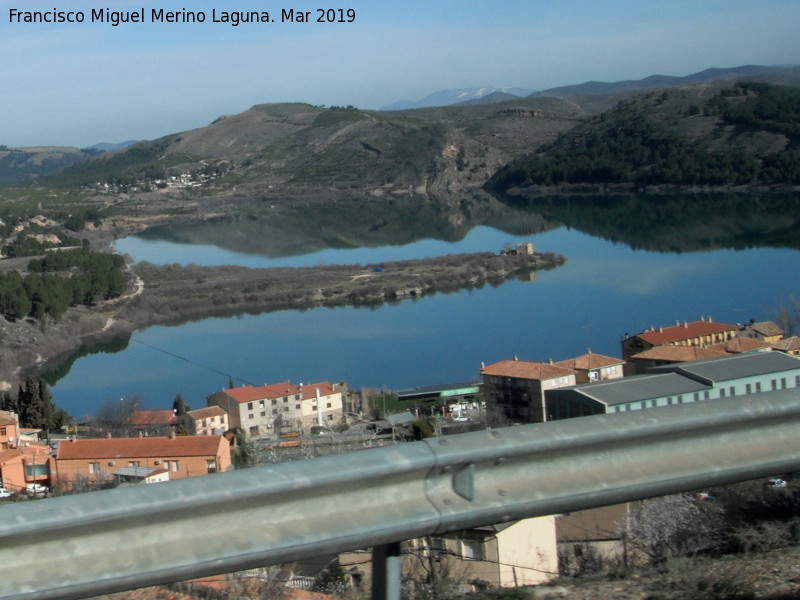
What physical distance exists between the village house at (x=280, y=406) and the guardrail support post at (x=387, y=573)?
653 centimetres

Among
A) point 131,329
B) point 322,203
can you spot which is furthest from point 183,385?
point 322,203

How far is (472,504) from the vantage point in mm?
775

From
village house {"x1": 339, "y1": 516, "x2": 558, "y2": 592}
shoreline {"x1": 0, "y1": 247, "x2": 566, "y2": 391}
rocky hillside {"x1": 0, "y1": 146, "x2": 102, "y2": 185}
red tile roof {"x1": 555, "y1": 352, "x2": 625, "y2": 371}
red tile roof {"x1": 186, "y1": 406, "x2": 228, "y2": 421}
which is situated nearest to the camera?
village house {"x1": 339, "y1": 516, "x2": 558, "y2": 592}

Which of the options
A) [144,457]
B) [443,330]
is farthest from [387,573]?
[443,330]

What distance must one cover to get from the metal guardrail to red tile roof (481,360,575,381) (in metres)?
5.10

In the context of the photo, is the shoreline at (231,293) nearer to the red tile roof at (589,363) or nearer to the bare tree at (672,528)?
the red tile roof at (589,363)

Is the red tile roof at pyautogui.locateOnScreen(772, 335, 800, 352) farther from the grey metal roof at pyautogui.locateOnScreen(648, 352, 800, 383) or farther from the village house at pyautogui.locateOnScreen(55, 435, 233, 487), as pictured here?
the village house at pyautogui.locateOnScreen(55, 435, 233, 487)

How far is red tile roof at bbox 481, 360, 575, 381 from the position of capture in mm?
6078

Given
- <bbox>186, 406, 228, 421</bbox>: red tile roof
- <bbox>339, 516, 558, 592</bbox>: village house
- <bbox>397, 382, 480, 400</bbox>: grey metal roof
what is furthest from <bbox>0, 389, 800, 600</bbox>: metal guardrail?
<bbox>397, 382, 480, 400</bbox>: grey metal roof

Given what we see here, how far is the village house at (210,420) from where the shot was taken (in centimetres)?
725

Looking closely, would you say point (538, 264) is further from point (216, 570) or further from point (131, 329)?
point (216, 570)

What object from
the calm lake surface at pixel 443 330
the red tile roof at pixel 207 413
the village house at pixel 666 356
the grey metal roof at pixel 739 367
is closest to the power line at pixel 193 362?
the calm lake surface at pixel 443 330

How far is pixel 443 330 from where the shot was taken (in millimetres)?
12688

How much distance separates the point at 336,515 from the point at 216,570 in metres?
0.09
